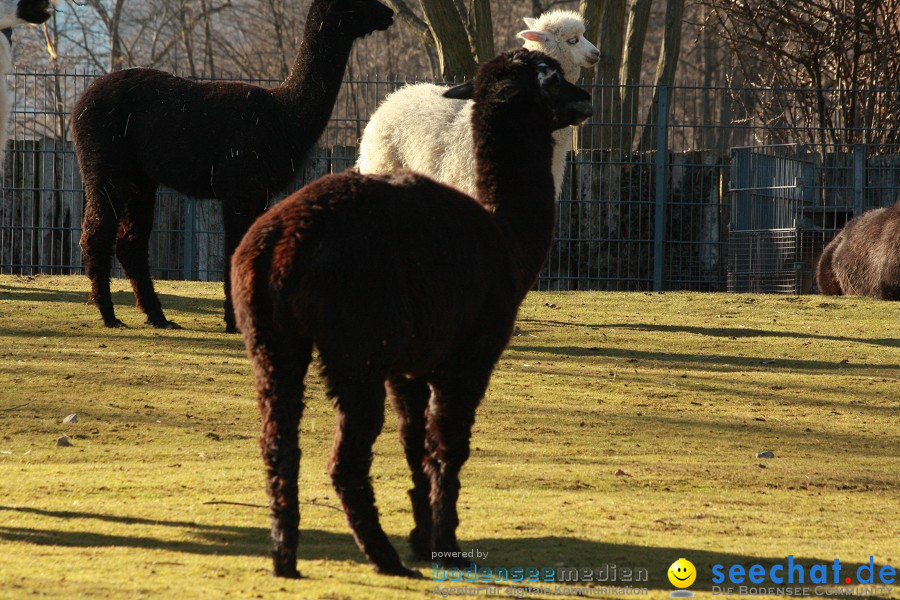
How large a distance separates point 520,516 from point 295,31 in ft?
124

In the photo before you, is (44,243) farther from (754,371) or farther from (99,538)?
(99,538)

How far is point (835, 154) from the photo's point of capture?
55.7 feet

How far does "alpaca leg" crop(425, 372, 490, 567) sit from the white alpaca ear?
22.3 feet

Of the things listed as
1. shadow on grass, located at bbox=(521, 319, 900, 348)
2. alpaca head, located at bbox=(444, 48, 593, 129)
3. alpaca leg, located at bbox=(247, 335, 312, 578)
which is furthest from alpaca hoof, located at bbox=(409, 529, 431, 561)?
shadow on grass, located at bbox=(521, 319, 900, 348)

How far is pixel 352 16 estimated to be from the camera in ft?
34.3

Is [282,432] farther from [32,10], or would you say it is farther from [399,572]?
[32,10]

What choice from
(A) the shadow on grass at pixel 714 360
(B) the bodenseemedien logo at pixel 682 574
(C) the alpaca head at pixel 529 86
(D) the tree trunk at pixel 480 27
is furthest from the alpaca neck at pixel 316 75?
(D) the tree trunk at pixel 480 27

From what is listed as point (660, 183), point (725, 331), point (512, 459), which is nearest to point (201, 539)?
point (512, 459)

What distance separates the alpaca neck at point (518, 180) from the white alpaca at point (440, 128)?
13.9ft

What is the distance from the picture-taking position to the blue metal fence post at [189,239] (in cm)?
1634

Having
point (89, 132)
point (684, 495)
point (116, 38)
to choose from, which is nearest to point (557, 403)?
point (684, 495)

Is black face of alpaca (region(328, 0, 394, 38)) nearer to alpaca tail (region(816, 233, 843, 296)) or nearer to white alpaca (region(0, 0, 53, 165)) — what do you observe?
white alpaca (region(0, 0, 53, 165))

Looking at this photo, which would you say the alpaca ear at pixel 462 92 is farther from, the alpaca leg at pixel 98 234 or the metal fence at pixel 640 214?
the metal fence at pixel 640 214

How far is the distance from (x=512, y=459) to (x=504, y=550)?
1992 millimetres
